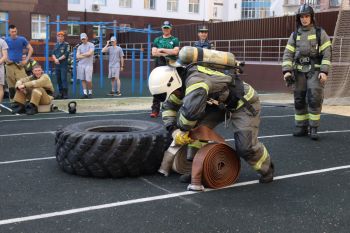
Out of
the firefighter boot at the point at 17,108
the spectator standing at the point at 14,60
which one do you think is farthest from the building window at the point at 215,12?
the firefighter boot at the point at 17,108

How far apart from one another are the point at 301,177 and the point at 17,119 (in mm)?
6299

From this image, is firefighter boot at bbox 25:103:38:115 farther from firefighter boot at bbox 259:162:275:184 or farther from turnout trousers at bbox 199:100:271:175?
firefighter boot at bbox 259:162:275:184

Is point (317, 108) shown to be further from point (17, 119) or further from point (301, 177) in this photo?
point (17, 119)

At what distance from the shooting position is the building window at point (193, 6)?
160 feet

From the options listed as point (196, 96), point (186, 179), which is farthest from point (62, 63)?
point (196, 96)

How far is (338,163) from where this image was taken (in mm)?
6098

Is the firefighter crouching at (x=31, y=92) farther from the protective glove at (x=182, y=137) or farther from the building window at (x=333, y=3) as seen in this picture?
the building window at (x=333, y=3)

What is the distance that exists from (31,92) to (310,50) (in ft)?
19.7

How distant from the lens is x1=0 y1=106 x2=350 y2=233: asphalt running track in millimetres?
3832

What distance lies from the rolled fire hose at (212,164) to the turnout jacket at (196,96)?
0.31 meters

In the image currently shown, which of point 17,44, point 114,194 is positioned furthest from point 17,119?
point 114,194

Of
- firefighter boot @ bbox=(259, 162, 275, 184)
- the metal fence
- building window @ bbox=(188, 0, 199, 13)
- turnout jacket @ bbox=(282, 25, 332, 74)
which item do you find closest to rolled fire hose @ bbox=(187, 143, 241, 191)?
firefighter boot @ bbox=(259, 162, 275, 184)

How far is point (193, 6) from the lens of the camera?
49000mm

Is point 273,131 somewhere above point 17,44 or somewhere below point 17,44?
below
